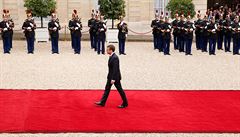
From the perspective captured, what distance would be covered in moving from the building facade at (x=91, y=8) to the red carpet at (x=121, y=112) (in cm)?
2102

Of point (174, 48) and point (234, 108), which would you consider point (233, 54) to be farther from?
point (234, 108)

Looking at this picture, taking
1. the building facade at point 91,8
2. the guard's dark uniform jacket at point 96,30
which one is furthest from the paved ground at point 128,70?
the building facade at point 91,8

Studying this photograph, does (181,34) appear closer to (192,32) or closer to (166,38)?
(192,32)

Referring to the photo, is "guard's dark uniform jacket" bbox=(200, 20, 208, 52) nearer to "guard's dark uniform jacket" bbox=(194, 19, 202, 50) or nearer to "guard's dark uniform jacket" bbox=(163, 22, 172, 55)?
"guard's dark uniform jacket" bbox=(194, 19, 202, 50)

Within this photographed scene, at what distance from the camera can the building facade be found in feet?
115

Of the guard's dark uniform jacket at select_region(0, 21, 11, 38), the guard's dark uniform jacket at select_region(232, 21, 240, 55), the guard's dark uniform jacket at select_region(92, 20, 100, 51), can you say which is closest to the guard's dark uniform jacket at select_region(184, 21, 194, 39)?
the guard's dark uniform jacket at select_region(232, 21, 240, 55)

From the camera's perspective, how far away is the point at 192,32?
22.6 m

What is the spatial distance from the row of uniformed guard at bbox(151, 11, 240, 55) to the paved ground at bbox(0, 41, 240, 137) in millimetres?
560

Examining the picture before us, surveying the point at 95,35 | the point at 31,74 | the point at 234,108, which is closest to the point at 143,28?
the point at 95,35

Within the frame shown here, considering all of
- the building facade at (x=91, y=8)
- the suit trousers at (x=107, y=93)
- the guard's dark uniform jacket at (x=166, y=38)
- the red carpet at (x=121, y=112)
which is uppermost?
the building facade at (x=91, y=8)

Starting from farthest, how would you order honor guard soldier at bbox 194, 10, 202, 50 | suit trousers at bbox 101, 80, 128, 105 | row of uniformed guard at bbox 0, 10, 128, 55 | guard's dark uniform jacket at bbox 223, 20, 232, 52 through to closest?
1. honor guard soldier at bbox 194, 10, 202, 50
2. guard's dark uniform jacket at bbox 223, 20, 232, 52
3. row of uniformed guard at bbox 0, 10, 128, 55
4. suit trousers at bbox 101, 80, 128, 105

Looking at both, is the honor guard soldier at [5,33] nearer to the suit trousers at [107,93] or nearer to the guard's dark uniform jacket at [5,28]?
the guard's dark uniform jacket at [5,28]

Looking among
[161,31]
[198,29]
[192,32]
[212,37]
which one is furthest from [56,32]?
[212,37]

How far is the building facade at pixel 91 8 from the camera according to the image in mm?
34906
